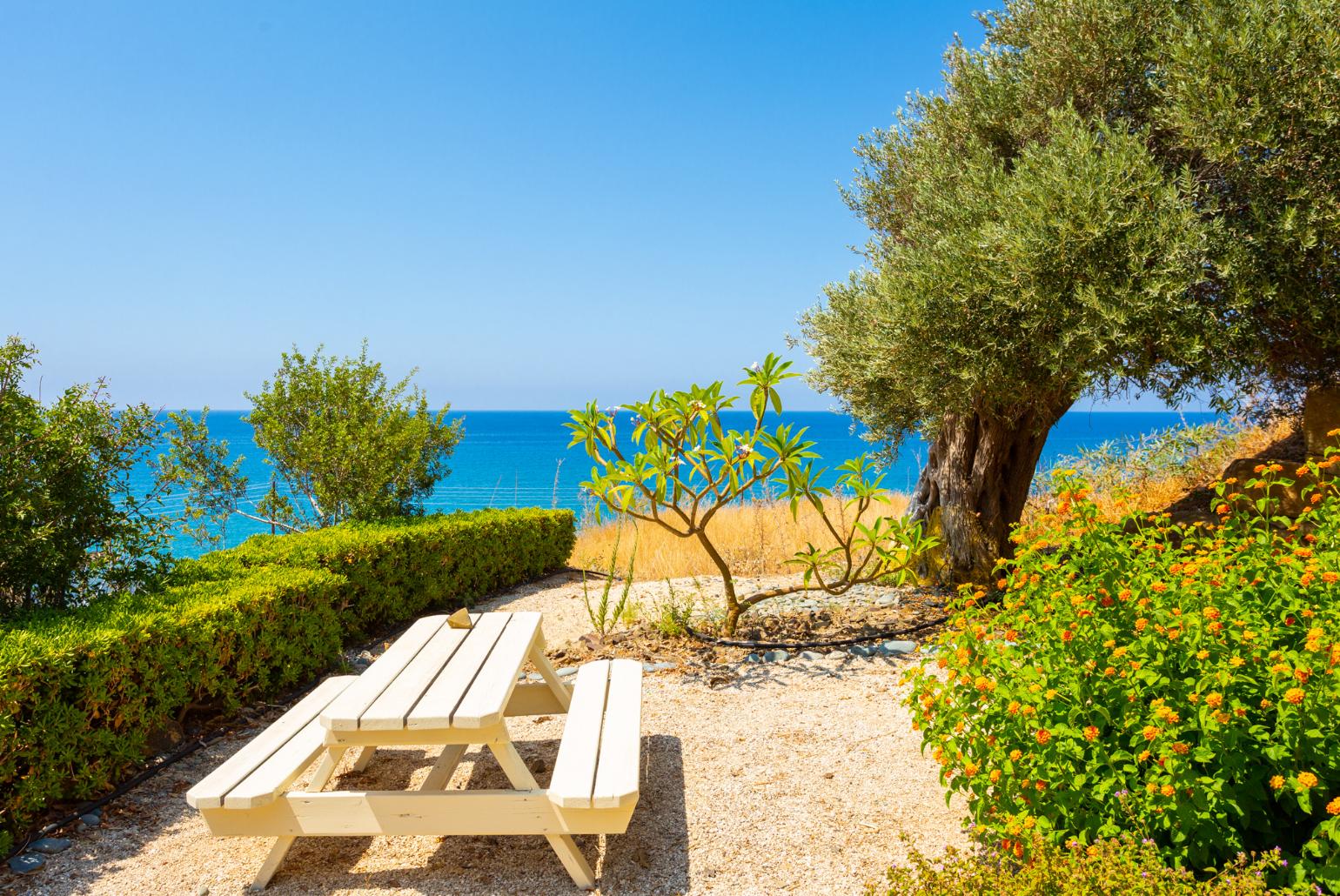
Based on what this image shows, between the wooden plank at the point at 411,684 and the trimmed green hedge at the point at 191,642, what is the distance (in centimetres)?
144

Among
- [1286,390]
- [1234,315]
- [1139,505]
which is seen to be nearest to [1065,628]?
[1234,315]

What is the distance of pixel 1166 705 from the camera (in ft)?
8.21

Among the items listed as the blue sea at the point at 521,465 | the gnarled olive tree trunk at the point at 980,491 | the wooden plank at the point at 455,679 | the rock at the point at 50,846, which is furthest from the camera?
the blue sea at the point at 521,465

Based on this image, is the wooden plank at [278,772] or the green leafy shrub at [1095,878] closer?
the green leafy shrub at [1095,878]

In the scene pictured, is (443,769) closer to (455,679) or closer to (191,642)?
(455,679)

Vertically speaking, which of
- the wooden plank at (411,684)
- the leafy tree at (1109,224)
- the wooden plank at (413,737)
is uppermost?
the leafy tree at (1109,224)

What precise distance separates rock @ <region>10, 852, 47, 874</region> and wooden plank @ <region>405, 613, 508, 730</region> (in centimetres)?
188

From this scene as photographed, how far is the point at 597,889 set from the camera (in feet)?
10.3

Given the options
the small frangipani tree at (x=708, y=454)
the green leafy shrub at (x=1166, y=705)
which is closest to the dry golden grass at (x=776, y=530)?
the small frangipani tree at (x=708, y=454)

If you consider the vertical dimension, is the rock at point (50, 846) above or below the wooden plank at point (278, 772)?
below

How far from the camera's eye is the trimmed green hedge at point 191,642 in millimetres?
3580

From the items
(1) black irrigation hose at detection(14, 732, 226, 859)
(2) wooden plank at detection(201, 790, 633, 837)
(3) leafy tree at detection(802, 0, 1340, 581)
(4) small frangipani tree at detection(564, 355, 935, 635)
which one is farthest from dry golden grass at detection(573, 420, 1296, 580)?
(2) wooden plank at detection(201, 790, 633, 837)

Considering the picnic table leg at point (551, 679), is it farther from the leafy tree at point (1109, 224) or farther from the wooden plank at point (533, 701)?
the leafy tree at point (1109, 224)

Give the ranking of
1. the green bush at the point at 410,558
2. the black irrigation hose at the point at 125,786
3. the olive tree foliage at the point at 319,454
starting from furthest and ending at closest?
the olive tree foliage at the point at 319,454 → the green bush at the point at 410,558 → the black irrigation hose at the point at 125,786
